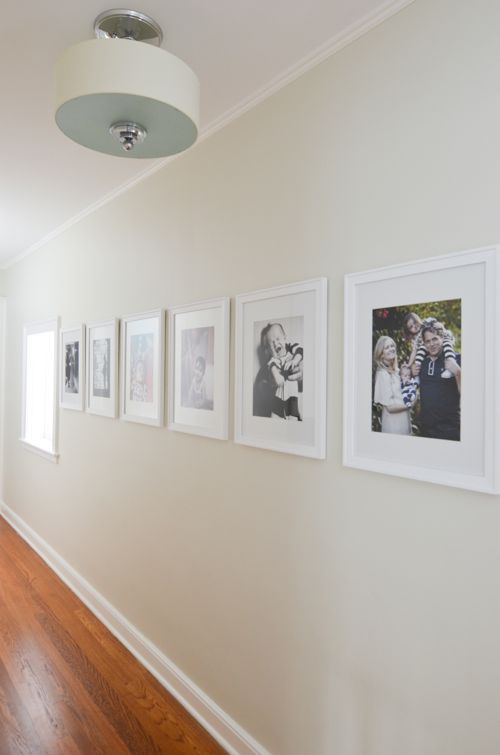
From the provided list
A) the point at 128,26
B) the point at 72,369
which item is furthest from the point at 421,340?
the point at 72,369

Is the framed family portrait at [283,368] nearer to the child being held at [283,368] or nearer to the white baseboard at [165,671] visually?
the child being held at [283,368]

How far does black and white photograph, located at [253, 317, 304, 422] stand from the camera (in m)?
1.76

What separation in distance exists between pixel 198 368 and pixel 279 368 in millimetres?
555

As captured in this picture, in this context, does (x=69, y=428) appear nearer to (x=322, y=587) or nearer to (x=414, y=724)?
(x=322, y=587)

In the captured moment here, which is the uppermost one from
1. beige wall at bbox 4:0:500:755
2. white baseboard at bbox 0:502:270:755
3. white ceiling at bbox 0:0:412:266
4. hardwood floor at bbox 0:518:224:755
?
white ceiling at bbox 0:0:412:266

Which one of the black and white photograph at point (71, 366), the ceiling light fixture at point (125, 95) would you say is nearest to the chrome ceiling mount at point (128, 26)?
the ceiling light fixture at point (125, 95)

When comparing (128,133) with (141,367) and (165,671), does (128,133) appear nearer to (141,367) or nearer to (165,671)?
(141,367)

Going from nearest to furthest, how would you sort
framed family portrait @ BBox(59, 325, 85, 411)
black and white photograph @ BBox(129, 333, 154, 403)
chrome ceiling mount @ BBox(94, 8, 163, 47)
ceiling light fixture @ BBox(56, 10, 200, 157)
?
1. ceiling light fixture @ BBox(56, 10, 200, 157)
2. chrome ceiling mount @ BBox(94, 8, 163, 47)
3. black and white photograph @ BBox(129, 333, 154, 403)
4. framed family portrait @ BBox(59, 325, 85, 411)

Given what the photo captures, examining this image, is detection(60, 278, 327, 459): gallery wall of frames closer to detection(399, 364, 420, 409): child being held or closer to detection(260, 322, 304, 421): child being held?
detection(260, 322, 304, 421): child being held

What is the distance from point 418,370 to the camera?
4.55ft

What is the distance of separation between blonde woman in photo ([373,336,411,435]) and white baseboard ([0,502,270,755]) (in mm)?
1351

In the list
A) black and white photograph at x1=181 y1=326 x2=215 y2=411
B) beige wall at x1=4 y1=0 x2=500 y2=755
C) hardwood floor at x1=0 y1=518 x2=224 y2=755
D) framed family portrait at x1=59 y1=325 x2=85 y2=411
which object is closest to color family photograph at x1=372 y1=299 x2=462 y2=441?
beige wall at x1=4 y1=0 x2=500 y2=755

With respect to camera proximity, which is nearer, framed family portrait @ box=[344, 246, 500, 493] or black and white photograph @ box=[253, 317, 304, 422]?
framed family portrait @ box=[344, 246, 500, 493]

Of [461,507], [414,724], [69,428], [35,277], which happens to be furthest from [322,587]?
[35,277]
